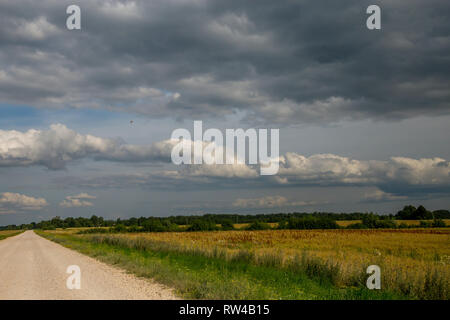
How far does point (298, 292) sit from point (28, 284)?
378 inches

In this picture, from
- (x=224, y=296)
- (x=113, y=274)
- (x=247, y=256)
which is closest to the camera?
(x=224, y=296)

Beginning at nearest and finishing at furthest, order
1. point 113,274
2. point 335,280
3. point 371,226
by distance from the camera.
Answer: point 335,280 < point 113,274 < point 371,226

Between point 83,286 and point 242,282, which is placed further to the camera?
point 83,286

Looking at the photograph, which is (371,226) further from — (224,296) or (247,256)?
(224,296)

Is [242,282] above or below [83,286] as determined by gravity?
above

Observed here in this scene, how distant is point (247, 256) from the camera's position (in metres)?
19.7
